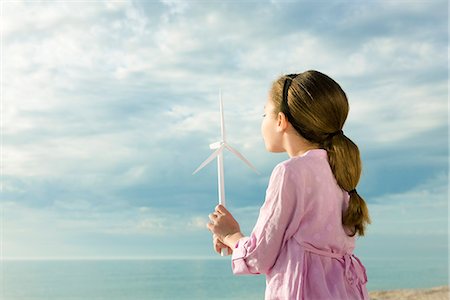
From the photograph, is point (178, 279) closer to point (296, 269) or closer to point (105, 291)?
point (105, 291)

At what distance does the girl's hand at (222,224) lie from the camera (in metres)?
3.85

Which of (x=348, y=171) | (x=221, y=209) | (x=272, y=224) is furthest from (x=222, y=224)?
(x=348, y=171)

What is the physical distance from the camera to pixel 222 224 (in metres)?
3.87

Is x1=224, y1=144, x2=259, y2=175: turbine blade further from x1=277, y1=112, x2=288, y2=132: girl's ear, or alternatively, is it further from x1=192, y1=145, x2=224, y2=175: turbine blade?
x1=277, y1=112, x2=288, y2=132: girl's ear

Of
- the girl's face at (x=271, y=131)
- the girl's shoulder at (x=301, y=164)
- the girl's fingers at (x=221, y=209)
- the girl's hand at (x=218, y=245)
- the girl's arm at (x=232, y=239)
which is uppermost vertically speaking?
the girl's face at (x=271, y=131)

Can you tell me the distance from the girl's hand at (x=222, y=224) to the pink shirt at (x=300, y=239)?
0.23m

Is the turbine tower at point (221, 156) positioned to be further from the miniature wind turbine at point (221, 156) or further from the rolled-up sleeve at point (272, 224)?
the rolled-up sleeve at point (272, 224)

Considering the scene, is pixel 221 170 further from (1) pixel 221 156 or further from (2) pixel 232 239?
(2) pixel 232 239

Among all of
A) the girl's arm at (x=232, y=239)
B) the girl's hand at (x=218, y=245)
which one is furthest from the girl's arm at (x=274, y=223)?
the girl's hand at (x=218, y=245)

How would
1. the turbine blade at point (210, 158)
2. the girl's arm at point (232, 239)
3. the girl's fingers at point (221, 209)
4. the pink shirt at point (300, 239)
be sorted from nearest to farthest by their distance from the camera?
the pink shirt at point (300, 239), the girl's arm at point (232, 239), the girl's fingers at point (221, 209), the turbine blade at point (210, 158)

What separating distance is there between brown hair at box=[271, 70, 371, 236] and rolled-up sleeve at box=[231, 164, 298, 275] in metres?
0.30

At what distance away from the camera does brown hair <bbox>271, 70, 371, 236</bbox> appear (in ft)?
11.9

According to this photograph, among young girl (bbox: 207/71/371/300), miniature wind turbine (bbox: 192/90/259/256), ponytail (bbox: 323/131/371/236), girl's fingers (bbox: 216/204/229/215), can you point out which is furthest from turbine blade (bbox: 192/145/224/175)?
ponytail (bbox: 323/131/371/236)

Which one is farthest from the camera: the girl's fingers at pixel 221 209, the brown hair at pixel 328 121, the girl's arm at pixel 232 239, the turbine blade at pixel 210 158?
the turbine blade at pixel 210 158
